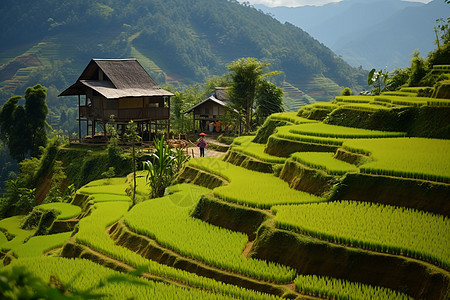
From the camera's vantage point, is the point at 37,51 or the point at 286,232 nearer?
the point at 286,232

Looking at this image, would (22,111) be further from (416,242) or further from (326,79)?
(326,79)

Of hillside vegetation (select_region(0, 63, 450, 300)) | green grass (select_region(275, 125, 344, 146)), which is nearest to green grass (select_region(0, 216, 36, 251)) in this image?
hillside vegetation (select_region(0, 63, 450, 300))

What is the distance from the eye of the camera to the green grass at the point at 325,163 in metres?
10.3

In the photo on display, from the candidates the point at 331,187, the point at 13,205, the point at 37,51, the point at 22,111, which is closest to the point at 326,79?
the point at 37,51

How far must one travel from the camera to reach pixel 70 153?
28.9 metres

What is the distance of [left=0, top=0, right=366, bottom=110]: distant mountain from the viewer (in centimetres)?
10525

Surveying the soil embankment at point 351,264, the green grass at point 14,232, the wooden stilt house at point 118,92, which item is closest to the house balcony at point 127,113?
the wooden stilt house at point 118,92

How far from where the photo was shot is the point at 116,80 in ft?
94.5

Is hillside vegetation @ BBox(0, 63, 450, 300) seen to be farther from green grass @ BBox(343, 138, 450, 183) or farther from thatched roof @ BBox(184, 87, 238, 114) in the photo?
thatched roof @ BBox(184, 87, 238, 114)

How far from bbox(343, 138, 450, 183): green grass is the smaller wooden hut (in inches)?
893

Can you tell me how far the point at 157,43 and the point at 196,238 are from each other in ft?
389

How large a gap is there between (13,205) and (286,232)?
69.1 ft

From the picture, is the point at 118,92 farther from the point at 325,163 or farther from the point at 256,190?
the point at 325,163

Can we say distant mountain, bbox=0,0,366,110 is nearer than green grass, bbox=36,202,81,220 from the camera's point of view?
No
